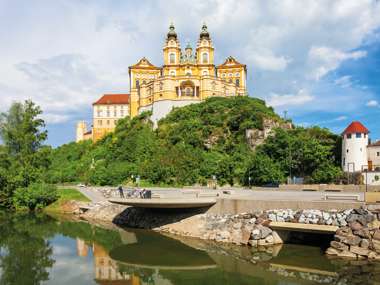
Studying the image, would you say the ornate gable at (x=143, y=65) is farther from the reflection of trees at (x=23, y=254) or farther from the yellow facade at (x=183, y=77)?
the reflection of trees at (x=23, y=254)

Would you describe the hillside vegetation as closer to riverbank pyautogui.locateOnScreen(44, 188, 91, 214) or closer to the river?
riverbank pyautogui.locateOnScreen(44, 188, 91, 214)

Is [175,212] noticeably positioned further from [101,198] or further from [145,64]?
[145,64]

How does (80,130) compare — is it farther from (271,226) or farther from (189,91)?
(271,226)

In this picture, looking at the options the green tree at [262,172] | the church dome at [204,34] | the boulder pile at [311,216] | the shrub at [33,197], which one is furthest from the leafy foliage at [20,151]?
the church dome at [204,34]

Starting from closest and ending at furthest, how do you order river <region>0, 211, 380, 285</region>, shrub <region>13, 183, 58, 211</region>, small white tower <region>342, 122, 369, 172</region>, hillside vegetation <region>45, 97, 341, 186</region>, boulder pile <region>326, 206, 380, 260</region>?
river <region>0, 211, 380, 285</region>
boulder pile <region>326, 206, 380, 260</region>
shrub <region>13, 183, 58, 211</region>
small white tower <region>342, 122, 369, 172</region>
hillside vegetation <region>45, 97, 341, 186</region>

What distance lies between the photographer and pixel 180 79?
71438mm

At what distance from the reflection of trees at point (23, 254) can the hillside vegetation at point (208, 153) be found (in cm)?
1901

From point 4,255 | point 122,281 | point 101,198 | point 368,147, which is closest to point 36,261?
point 4,255

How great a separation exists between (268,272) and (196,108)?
4837cm

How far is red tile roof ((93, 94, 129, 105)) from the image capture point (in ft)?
296

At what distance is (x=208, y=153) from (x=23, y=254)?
33.8 metres

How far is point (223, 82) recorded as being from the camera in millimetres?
74375

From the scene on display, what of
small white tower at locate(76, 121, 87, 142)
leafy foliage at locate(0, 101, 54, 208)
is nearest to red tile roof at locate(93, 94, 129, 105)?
small white tower at locate(76, 121, 87, 142)

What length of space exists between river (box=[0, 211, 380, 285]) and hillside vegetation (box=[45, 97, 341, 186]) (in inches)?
816
